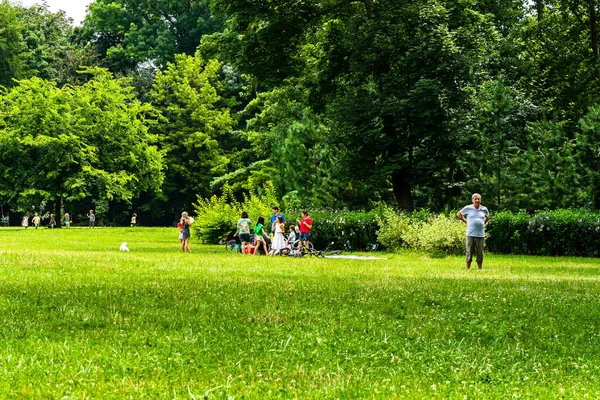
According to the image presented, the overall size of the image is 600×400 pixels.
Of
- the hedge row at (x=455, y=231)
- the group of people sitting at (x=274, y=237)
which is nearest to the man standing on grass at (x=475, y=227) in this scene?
the hedge row at (x=455, y=231)

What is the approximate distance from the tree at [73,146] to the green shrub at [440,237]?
31.6 meters

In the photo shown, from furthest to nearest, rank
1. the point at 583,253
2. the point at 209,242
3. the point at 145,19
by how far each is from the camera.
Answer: the point at 145,19, the point at 209,242, the point at 583,253

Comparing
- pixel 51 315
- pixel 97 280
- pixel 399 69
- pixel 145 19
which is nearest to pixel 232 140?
pixel 145 19

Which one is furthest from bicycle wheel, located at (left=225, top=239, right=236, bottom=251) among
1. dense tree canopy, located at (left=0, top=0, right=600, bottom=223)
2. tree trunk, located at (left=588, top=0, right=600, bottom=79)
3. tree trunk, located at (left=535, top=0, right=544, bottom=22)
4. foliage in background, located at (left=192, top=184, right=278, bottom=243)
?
tree trunk, located at (left=535, top=0, right=544, bottom=22)

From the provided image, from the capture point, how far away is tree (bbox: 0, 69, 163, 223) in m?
51.9

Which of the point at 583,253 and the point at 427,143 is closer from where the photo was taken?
the point at 583,253

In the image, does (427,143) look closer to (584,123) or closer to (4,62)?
(584,123)

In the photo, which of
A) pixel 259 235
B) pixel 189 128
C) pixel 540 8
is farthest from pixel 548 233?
A: pixel 189 128

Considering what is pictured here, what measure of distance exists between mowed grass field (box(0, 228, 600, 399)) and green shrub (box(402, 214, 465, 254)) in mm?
11976

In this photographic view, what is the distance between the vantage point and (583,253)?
27.4 meters

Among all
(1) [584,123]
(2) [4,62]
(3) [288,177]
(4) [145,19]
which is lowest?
(3) [288,177]

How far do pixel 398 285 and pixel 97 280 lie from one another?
5528mm

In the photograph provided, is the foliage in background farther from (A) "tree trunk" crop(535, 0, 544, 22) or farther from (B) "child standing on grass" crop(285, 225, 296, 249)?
(A) "tree trunk" crop(535, 0, 544, 22)

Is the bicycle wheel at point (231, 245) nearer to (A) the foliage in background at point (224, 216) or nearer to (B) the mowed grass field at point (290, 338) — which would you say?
(A) the foliage in background at point (224, 216)
